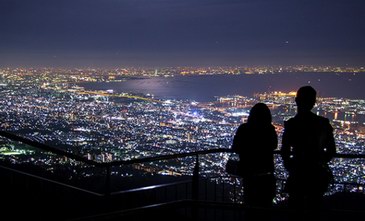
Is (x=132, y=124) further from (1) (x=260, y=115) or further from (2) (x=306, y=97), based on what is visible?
(2) (x=306, y=97)

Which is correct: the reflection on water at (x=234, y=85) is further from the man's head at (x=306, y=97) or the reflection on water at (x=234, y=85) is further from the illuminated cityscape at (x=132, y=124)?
the man's head at (x=306, y=97)

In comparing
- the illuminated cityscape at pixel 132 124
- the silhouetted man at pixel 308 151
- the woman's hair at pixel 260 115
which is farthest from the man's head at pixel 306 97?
the illuminated cityscape at pixel 132 124

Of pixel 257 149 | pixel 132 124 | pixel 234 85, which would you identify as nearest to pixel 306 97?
pixel 257 149

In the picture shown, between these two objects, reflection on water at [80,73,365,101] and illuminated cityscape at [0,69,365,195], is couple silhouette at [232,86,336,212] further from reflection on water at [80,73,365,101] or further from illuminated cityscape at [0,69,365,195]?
Result: reflection on water at [80,73,365,101]

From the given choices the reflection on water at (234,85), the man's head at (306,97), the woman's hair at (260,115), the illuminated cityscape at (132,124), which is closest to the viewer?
the man's head at (306,97)

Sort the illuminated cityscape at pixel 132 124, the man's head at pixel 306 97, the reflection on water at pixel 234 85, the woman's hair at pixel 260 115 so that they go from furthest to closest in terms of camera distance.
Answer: the reflection on water at pixel 234 85, the illuminated cityscape at pixel 132 124, the woman's hair at pixel 260 115, the man's head at pixel 306 97

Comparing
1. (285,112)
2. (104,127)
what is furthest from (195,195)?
(104,127)

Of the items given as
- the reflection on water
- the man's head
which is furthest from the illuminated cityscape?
the man's head

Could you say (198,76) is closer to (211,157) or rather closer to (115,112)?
(115,112)
